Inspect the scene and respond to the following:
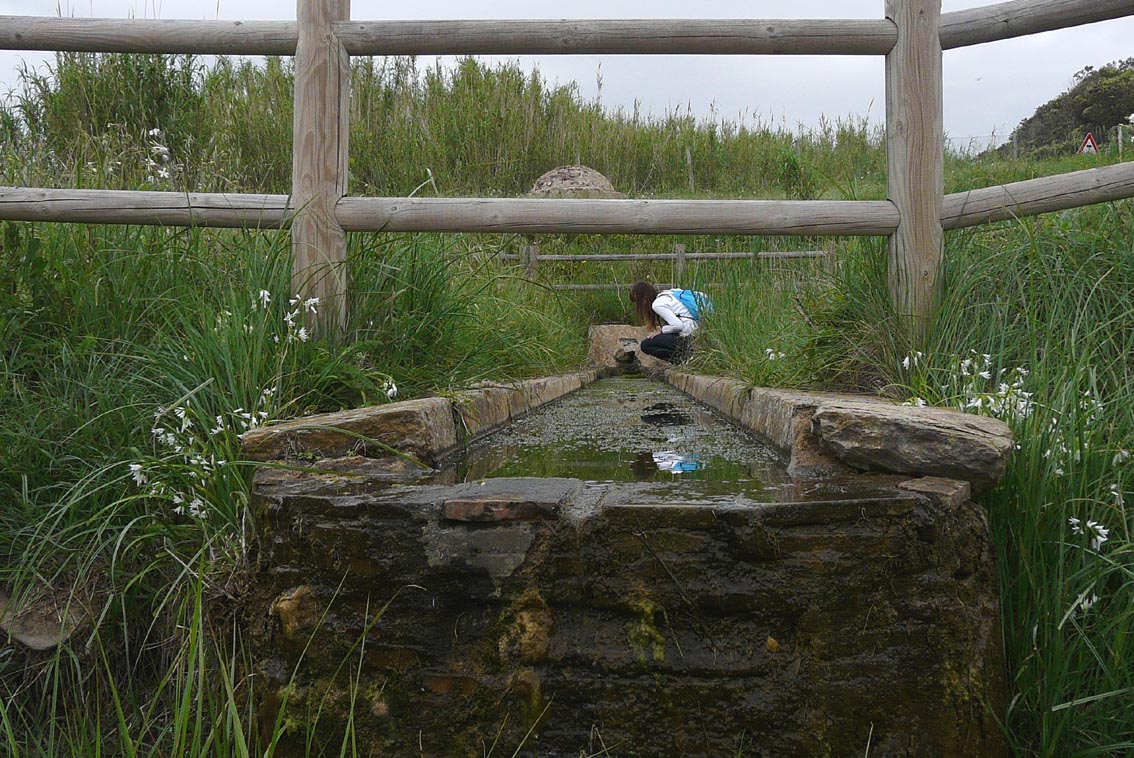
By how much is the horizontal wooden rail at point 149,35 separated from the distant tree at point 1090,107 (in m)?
25.7

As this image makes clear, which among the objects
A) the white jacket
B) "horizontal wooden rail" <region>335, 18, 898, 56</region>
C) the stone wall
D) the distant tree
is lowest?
the stone wall

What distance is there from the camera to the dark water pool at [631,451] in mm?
2246

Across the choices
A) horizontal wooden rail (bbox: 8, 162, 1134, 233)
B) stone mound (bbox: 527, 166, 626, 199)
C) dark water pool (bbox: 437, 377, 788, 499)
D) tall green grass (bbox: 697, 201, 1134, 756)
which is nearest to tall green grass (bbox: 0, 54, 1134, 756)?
tall green grass (bbox: 697, 201, 1134, 756)

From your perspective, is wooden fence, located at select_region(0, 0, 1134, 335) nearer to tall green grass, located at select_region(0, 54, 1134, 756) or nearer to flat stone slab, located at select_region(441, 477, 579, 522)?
tall green grass, located at select_region(0, 54, 1134, 756)

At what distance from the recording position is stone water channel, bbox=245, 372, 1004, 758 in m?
1.66

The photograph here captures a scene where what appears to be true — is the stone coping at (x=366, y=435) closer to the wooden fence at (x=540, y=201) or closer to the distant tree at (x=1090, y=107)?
the wooden fence at (x=540, y=201)

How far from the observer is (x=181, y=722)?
4.42 feet

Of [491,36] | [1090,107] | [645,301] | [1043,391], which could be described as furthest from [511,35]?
[1090,107]

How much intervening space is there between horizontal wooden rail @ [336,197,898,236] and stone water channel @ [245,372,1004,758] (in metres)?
1.38

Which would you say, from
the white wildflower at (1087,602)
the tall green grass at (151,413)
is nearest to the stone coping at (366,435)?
the tall green grass at (151,413)

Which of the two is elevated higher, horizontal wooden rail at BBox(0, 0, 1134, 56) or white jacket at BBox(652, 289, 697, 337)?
horizontal wooden rail at BBox(0, 0, 1134, 56)

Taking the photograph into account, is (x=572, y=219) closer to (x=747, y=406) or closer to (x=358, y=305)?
(x=358, y=305)

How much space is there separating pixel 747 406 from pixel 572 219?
1222mm

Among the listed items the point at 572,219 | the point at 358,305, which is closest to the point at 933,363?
the point at 572,219
